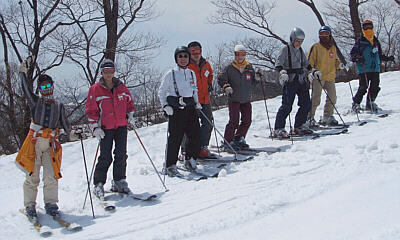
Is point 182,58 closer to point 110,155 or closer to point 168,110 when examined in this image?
point 168,110

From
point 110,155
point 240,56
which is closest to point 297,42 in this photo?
point 240,56

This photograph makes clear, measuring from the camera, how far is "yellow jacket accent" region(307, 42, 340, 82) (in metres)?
7.59

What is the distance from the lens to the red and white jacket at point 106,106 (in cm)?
445

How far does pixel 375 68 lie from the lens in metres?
8.38

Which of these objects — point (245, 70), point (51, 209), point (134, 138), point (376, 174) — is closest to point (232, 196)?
point (376, 174)

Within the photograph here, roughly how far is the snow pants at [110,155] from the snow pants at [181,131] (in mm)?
830

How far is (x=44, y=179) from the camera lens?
4.04m

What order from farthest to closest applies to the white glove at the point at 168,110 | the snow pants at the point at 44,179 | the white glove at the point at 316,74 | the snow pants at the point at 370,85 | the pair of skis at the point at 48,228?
the snow pants at the point at 370,85, the white glove at the point at 316,74, the white glove at the point at 168,110, the snow pants at the point at 44,179, the pair of skis at the point at 48,228

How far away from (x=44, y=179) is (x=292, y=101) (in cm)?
496

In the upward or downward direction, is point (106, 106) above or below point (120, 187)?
above

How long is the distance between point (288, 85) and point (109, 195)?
167 inches

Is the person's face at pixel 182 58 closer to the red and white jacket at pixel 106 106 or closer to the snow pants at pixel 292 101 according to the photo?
the red and white jacket at pixel 106 106

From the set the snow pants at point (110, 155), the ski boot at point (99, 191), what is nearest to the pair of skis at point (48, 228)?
the ski boot at point (99, 191)

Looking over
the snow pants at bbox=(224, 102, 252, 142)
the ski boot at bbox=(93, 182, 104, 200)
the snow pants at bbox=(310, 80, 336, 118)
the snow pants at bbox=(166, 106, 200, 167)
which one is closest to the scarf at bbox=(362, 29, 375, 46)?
the snow pants at bbox=(310, 80, 336, 118)
